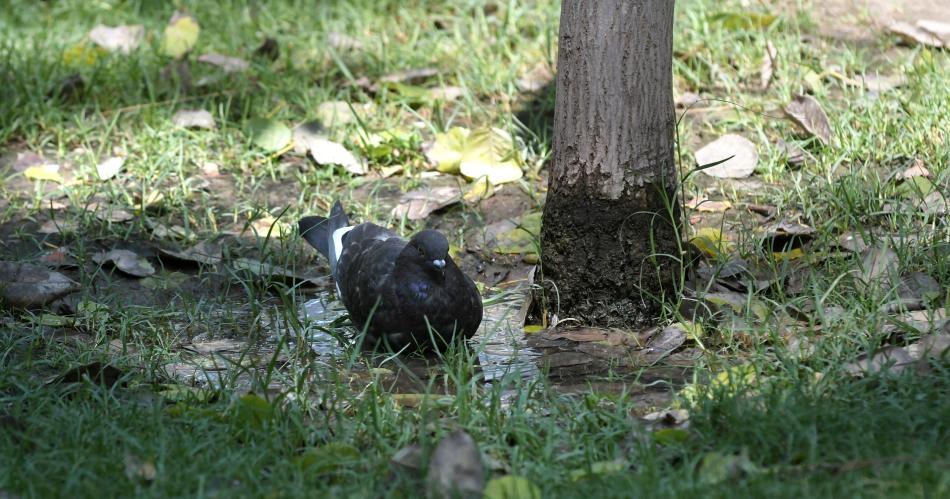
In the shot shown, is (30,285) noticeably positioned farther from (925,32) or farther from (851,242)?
(925,32)

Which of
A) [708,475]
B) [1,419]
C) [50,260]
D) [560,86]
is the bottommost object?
[50,260]

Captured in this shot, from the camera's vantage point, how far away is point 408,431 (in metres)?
2.95

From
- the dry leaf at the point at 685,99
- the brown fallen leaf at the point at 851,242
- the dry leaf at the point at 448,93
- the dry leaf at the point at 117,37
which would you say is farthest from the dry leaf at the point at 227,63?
the brown fallen leaf at the point at 851,242

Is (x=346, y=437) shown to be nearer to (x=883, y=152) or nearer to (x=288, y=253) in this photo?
(x=288, y=253)

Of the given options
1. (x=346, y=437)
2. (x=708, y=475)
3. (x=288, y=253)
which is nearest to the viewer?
(x=708, y=475)

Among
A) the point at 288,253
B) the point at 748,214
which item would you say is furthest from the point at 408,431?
the point at 748,214

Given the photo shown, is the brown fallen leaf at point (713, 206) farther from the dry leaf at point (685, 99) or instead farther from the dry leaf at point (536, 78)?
the dry leaf at point (536, 78)

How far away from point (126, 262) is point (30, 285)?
1.62ft

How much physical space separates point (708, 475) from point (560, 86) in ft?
5.37

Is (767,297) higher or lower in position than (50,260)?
higher

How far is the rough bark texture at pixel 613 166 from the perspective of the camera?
368 cm


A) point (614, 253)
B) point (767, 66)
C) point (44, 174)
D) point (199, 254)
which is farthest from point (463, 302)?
point (767, 66)

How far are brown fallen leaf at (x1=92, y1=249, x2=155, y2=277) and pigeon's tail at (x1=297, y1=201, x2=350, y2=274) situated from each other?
25.0 inches

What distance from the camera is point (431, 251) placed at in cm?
384
